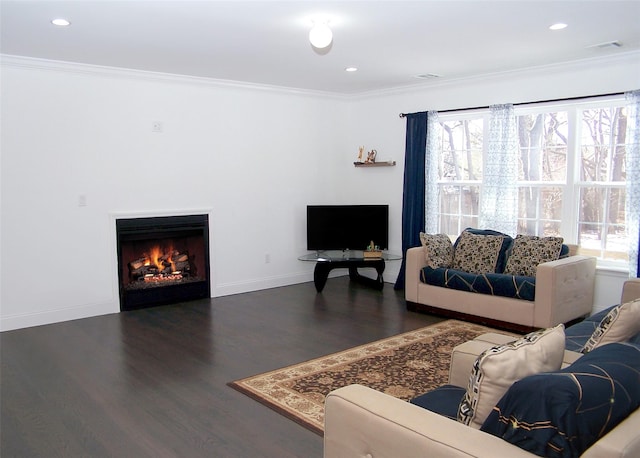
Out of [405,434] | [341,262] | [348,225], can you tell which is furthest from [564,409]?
[348,225]

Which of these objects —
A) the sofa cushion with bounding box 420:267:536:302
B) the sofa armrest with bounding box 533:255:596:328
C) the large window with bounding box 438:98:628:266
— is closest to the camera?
the sofa armrest with bounding box 533:255:596:328

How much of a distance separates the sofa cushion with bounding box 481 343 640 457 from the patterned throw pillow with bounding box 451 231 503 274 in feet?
12.6

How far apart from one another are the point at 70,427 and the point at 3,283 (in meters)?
2.50

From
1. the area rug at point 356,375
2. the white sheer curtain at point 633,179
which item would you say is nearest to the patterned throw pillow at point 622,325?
the area rug at point 356,375

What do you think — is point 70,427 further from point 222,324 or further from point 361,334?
point 361,334

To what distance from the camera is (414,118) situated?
666 centimetres

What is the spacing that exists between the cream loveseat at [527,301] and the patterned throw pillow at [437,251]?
0.22ft

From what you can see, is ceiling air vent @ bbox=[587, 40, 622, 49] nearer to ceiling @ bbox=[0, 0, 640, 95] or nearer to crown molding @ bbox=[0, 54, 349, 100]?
ceiling @ bbox=[0, 0, 640, 95]

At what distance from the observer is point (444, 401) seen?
7.61ft

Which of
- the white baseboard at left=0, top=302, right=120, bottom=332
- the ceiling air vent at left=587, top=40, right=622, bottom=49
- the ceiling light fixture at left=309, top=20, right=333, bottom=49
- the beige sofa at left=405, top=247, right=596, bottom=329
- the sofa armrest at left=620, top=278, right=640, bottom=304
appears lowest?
the white baseboard at left=0, top=302, right=120, bottom=332

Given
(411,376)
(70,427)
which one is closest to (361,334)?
(411,376)

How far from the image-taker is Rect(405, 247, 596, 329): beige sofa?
474cm

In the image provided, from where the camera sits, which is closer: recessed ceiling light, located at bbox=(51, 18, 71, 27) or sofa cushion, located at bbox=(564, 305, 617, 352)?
sofa cushion, located at bbox=(564, 305, 617, 352)

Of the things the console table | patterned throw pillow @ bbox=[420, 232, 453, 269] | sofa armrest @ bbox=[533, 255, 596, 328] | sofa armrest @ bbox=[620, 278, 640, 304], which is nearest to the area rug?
sofa armrest @ bbox=[533, 255, 596, 328]
